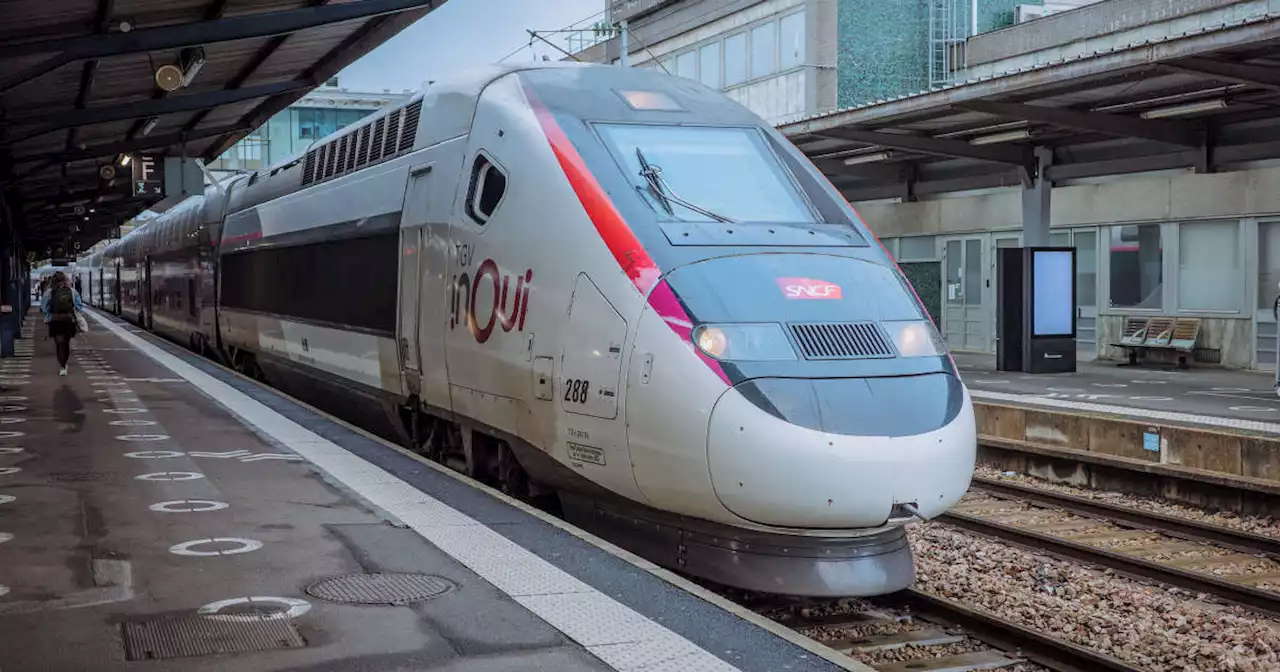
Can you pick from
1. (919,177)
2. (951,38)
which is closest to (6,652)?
(919,177)

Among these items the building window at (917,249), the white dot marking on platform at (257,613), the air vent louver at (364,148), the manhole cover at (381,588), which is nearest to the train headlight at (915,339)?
the manhole cover at (381,588)

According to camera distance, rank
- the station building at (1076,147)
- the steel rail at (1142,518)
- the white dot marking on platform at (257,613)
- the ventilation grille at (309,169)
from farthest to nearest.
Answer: the station building at (1076,147)
the ventilation grille at (309,169)
the steel rail at (1142,518)
the white dot marking on platform at (257,613)

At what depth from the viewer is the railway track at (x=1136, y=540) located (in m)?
9.19

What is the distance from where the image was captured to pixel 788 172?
862 cm

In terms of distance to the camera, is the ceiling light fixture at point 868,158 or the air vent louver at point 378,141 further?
the ceiling light fixture at point 868,158

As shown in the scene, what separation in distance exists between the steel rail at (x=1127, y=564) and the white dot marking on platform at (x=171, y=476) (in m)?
6.21

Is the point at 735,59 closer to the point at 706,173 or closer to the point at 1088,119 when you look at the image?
the point at 1088,119

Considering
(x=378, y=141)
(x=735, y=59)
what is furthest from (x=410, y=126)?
(x=735, y=59)

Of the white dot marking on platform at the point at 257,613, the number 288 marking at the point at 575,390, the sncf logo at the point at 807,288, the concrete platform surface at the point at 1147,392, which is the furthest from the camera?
the concrete platform surface at the point at 1147,392

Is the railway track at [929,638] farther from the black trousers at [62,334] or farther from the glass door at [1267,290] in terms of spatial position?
the black trousers at [62,334]

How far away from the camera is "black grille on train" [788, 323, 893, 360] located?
6.91 m

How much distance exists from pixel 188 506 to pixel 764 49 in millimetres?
28765

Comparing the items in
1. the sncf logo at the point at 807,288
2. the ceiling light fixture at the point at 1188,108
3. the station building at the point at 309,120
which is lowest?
the sncf logo at the point at 807,288

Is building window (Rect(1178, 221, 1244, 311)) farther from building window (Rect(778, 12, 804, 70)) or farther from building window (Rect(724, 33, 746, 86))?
building window (Rect(724, 33, 746, 86))
